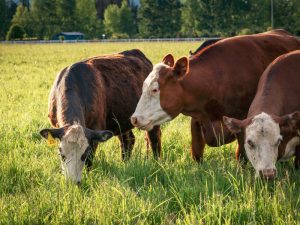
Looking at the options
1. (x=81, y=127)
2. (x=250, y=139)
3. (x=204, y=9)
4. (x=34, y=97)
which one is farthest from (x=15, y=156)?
→ (x=204, y=9)

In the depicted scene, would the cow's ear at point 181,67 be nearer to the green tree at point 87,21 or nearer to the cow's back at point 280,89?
the cow's back at point 280,89

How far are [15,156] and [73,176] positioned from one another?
50.3 inches

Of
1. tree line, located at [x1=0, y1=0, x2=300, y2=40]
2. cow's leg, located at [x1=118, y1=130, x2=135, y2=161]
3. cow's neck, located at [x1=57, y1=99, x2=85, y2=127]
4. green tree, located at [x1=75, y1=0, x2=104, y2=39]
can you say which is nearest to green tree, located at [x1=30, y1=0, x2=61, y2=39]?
tree line, located at [x1=0, y1=0, x2=300, y2=40]

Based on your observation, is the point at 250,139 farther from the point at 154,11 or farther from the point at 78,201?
the point at 154,11

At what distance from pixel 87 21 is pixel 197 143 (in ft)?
317

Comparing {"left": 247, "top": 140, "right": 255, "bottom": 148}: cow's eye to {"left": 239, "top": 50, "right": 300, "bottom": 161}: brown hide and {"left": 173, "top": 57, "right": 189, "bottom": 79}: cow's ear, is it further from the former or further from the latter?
{"left": 173, "top": 57, "right": 189, "bottom": 79}: cow's ear

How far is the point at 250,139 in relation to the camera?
4812 mm

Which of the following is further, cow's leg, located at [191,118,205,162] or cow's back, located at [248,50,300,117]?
cow's leg, located at [191,118,205,162]

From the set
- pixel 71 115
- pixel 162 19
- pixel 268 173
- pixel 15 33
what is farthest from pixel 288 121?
pixel 162 19

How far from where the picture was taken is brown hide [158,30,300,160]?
19.7 ft

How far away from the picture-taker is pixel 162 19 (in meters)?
91.2

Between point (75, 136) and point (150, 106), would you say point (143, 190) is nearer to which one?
point (75, 136)

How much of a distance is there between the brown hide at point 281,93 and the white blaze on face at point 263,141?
0.14 meters

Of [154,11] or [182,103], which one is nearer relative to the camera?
[182,103]
